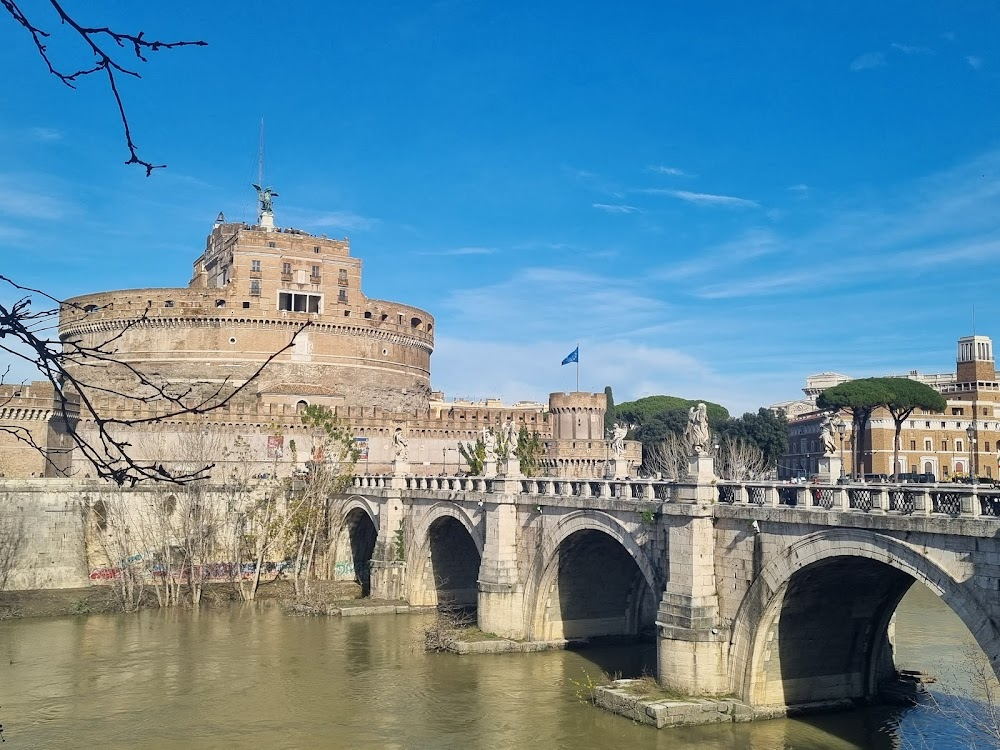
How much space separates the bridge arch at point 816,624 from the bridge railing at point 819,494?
31.3 inches

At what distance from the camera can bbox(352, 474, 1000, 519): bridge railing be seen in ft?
54.9

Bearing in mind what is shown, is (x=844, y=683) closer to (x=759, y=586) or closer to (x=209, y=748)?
(x=759, y=586)

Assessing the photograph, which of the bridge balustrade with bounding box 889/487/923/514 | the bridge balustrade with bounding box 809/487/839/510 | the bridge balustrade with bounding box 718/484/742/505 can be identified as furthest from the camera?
the bridge balustrade with bounding box 718/484/742/505

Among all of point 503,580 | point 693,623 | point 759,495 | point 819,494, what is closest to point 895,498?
point 819,494

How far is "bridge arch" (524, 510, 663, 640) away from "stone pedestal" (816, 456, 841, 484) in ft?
31.6

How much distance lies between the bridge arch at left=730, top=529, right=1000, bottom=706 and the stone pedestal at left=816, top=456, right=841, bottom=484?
4.46 feet

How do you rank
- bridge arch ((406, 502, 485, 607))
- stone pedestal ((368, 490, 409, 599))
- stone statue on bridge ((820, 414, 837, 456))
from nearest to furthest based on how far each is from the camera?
stone statue on bridge ((820, 414, 837, 456))
bridge arch ((406, 502, 485, 607))
stone pedestal ((368, 490, 409, 599))

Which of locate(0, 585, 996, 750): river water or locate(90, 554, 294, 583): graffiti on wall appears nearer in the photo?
locate(0, 585, 996, 750): river water

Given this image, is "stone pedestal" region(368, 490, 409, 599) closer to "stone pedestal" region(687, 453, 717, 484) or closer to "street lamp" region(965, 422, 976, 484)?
"stone pedestal" region(687, 453, 717, 484)

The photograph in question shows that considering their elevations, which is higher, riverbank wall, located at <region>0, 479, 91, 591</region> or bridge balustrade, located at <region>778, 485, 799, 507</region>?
bridge balustrade, located at <region>778, 485, 799, 507</region>

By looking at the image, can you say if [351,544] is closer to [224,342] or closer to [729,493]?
[224,342]

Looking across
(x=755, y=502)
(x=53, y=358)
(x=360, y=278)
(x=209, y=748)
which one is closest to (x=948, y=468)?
(x=360, y=278)

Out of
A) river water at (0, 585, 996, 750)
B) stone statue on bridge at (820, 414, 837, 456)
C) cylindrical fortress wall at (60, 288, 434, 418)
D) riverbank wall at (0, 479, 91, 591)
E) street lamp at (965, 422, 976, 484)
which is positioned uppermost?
cylindrical fortress wall at (60, 288, 434, 418)

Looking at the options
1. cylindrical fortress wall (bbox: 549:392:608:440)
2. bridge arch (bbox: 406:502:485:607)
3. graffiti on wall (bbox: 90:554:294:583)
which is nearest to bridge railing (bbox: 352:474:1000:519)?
bridge arch (bbox: 406:502:485:607)
